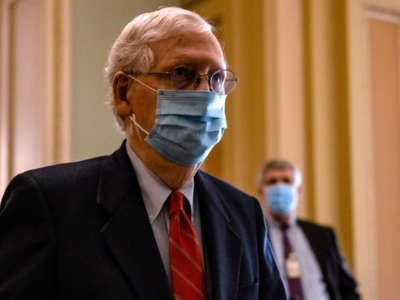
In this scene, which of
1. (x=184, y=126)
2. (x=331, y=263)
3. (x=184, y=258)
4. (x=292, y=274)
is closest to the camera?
(x=184, y=258)

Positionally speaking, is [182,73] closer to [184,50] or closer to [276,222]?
[184,50]

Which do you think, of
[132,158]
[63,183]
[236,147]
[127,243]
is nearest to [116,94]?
[132,158]

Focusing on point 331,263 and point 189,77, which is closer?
point 189,77

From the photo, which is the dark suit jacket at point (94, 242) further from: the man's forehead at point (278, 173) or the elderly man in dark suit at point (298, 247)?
the man's forehead at point (278, 173)

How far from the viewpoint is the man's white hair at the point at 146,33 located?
4.82 ft

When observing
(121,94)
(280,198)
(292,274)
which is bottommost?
(292,274)

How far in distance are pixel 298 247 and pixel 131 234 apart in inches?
90.3

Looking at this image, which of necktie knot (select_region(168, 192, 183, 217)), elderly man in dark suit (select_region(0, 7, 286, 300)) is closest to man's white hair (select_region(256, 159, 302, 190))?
elderly man in dark suit (select_region(0, 7, 286, 300))

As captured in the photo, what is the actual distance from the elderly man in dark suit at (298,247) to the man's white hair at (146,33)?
2129 mm

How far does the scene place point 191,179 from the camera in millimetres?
1558

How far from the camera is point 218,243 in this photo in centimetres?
147

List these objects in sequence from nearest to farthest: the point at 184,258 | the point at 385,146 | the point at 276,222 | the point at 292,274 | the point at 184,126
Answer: the point at 184,258 → the point at 184,126 → the point at 292,274 → the point at 276,222 → the point at 385,146

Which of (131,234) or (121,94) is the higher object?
(121,94)

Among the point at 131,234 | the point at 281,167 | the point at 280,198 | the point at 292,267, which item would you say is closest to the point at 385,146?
the point at 281,167
